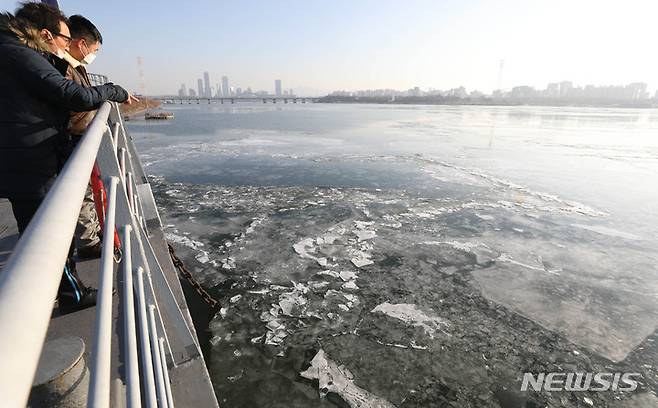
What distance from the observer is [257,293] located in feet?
14.4

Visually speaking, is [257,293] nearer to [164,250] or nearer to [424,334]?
[164,250]

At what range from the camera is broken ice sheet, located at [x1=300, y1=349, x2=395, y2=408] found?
290cm

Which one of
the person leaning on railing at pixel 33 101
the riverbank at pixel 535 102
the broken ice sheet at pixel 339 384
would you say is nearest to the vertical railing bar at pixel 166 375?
the person leaning on railing at pixel 33 101

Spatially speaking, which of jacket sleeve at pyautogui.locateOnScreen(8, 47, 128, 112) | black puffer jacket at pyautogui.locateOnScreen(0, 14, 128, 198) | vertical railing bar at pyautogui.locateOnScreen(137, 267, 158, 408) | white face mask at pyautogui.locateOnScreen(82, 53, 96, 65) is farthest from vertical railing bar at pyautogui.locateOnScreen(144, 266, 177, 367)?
white face mask at pyautogui.locateOnScreen(82, 53, 96, 65)

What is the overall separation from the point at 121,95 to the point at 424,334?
3609 mm

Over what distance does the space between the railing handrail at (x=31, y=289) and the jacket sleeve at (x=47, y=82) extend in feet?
4.94

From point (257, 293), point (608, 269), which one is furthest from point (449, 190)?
point (257, 293)

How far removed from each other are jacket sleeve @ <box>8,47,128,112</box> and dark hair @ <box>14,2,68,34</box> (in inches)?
11.4

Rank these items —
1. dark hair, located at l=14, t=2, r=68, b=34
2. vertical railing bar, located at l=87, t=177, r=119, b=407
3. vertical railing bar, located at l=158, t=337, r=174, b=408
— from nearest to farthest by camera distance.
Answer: vertical railing bar, located at l=87, t=177, r=119, b=407 < vertical railing bar, located at l=158, t=337, r=174, b=408 < dark hair, located at l=14, t=2, r=68, b=34

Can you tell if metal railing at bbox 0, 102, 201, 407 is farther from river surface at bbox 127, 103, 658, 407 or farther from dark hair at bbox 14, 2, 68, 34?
river surface at bbox 127, 103, 658, 407

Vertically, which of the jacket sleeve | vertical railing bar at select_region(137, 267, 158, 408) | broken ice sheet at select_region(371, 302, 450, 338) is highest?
the jacket sleeve

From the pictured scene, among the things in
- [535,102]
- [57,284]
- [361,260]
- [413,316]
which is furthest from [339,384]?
[535,102]

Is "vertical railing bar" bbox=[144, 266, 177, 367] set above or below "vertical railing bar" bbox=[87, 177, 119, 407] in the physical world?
below

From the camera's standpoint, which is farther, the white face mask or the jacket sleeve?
the white face mask
